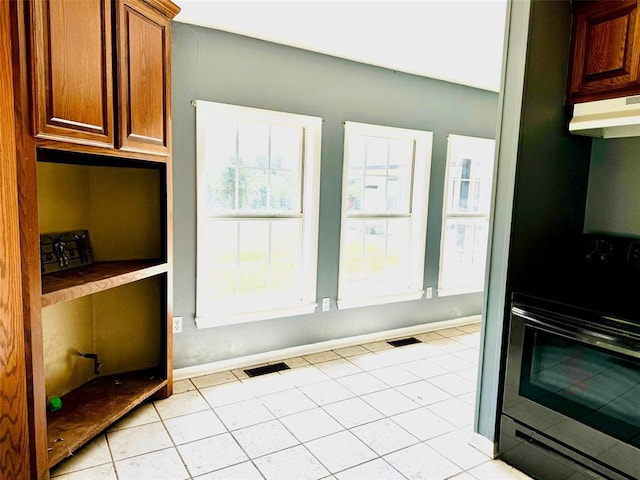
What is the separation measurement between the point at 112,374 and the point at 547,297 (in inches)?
104

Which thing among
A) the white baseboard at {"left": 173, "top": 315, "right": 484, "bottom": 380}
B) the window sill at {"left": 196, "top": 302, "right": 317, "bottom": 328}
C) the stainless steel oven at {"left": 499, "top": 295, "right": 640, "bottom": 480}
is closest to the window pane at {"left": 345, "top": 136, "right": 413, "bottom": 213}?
the window sill at {"left": 196, "top": 302, "right": 317, "bottom": 328}

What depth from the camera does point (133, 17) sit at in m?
2.16

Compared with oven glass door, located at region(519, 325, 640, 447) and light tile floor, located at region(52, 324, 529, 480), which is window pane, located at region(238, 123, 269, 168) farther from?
oven glass door, located at region(519, 325, 640, 447)

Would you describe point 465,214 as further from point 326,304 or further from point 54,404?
point 54,404

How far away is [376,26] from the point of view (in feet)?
9.23

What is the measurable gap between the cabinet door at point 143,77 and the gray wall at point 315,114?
14.5 inches

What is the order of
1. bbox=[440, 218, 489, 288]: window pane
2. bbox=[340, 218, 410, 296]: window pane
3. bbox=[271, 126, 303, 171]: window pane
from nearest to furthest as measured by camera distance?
1. bbox=[271, 126, 303, 171]: window pane
2. bbox=[340, 218, 410, 296]: window pane
3. bbox=[440, 218, 489, 288]: window pane

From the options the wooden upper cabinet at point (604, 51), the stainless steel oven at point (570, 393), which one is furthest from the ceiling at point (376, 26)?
the stainless steel oven at point (570, 393)

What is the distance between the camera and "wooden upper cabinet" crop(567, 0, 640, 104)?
6.22 feet

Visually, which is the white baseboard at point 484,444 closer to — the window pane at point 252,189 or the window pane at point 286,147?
the window pane at point 252,189

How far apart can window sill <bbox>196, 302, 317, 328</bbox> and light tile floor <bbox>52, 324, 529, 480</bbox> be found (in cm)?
39

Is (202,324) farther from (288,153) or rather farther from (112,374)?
(288,153)

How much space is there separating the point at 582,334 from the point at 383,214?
2.28 meters

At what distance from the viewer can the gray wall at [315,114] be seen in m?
2.88
